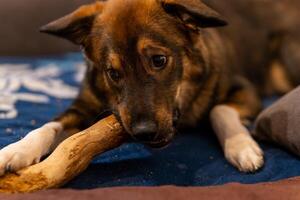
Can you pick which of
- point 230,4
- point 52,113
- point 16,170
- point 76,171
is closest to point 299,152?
point 76,171

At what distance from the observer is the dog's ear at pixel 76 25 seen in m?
1.47

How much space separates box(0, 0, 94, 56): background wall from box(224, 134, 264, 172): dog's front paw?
5.75 feet

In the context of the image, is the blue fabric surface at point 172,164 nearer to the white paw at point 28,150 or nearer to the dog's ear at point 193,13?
the white paw at point 28,150

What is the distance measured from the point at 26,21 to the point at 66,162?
200 cm

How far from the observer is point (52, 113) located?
187cm

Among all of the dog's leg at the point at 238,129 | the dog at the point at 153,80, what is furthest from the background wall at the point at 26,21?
the dog's leg at the point at 238,129

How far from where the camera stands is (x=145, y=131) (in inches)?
50.6

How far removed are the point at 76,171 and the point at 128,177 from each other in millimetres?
137

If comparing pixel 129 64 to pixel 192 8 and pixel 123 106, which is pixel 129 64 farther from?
pixel 192 8

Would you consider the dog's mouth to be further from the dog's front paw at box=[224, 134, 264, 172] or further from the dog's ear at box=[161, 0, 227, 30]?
the dog's ear at box=[161, 0, 227, 30]

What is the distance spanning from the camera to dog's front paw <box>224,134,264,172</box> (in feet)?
4.39

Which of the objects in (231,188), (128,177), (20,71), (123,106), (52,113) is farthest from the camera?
(20,71)

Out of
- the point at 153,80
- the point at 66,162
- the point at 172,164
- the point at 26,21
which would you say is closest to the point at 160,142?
the point at 172,164

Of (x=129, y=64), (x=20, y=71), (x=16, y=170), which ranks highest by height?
(x=129, y=64)
